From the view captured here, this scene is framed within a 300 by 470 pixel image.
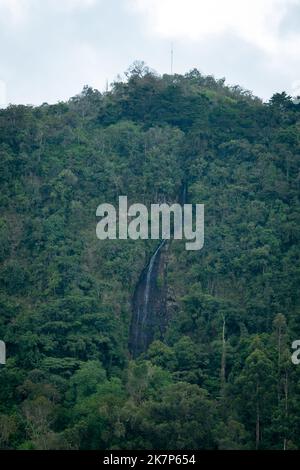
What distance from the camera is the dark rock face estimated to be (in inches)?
1426

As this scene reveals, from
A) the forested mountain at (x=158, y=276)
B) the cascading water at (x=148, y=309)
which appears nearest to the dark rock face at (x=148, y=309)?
the cascading water at (x=148, y=309)

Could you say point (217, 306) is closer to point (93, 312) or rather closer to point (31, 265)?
point (93, 312)

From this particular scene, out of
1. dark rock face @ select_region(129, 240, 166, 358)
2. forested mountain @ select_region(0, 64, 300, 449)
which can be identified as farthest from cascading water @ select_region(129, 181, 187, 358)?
forested mountain @ select_region(0, 64, 300, 449)

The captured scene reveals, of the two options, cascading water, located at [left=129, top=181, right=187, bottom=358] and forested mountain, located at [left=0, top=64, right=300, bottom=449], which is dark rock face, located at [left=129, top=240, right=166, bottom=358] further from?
forested mountain, located at [left=0, top=64, right=300, bottom=449]

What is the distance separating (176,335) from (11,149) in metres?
14.7

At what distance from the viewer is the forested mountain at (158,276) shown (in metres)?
27.7

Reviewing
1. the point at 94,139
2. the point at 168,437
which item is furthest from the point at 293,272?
the point at 94,139

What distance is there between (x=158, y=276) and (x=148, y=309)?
2.07 meters

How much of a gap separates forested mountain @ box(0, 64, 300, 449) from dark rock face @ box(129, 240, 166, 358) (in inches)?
12.9

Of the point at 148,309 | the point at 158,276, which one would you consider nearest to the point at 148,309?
the point at 148,309

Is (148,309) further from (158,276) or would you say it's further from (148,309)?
(158,276)

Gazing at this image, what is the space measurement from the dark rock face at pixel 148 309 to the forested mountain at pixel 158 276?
328mm

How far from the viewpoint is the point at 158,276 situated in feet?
128

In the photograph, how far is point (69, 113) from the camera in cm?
4647
